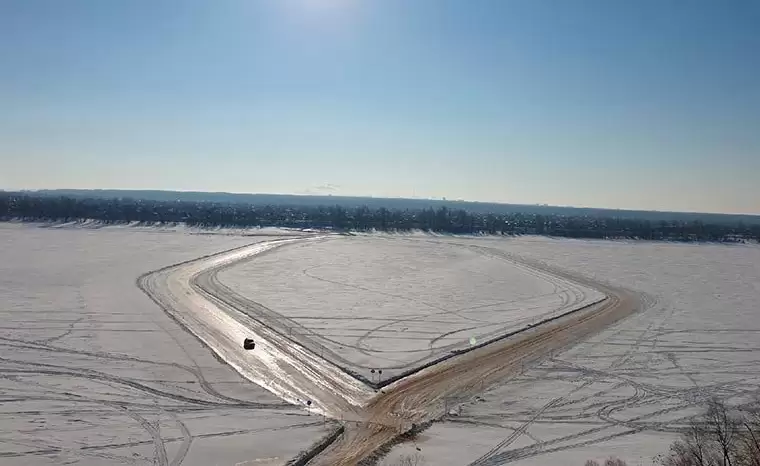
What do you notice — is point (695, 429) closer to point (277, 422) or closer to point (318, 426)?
point (318, 426)

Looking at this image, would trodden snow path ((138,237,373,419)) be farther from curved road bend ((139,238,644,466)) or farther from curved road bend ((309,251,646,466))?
curved road bend ((309,251,646,466))

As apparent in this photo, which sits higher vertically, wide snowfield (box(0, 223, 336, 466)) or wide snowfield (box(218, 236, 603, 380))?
wide snowfield (box(218, 236, 603, 380))

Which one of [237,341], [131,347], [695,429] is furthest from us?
[237,341]

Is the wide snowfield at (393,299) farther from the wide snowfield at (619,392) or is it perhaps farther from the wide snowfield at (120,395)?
the wide snowfield at (120,395)

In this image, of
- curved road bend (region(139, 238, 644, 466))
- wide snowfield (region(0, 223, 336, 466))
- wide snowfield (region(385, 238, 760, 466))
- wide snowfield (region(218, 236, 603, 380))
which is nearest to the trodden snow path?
curved road bend (region(139, 238, 644, 466))

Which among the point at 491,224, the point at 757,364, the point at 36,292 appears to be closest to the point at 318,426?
the point at 757,364

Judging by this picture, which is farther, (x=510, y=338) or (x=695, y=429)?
(x=510, y=338)

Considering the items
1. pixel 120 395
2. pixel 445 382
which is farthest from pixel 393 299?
pixel 120 395
